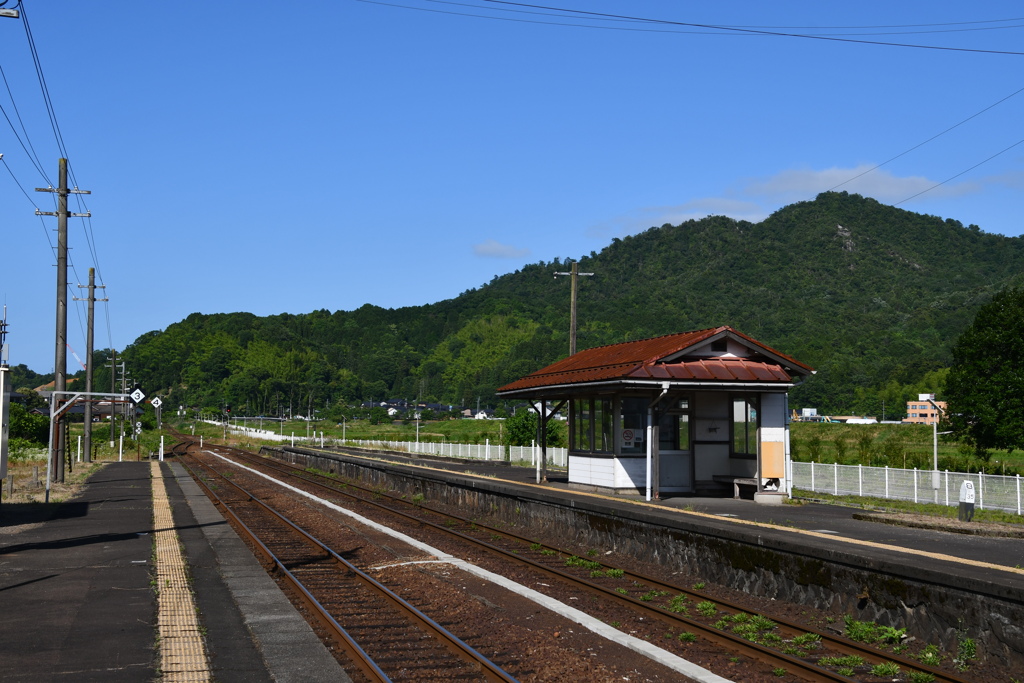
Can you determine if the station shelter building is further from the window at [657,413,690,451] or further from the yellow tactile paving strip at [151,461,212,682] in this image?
the yellow tactile paving strip at [151,461,212,682]

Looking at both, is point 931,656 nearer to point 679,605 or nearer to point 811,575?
point 811,575

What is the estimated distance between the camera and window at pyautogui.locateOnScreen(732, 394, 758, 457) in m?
22.3

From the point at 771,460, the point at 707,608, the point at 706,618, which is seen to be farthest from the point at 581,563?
the point at 771,460

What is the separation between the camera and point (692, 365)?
21.5 m

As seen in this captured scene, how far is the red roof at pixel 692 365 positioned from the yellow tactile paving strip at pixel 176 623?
990cm

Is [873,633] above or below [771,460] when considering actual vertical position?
below

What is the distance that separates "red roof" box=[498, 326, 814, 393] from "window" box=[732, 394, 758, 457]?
2.96ft

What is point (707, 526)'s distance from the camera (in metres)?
13.2

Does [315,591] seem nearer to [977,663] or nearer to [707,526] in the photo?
[707,526]

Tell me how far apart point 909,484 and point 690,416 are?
8.19 metres

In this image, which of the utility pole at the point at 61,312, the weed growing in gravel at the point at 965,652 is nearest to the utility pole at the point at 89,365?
the utility pole at the point at 61,312

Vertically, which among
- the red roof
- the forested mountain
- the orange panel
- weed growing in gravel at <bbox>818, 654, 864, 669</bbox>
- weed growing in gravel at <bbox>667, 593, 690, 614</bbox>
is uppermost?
the forested mountain

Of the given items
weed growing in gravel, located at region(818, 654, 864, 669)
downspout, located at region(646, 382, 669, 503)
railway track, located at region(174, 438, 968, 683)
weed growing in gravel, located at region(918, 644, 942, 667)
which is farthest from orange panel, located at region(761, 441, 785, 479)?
weed growing in gravel, located at region(818, 654, 864, 669)

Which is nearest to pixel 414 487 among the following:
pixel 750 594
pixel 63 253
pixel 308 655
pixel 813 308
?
pixel 63 253
